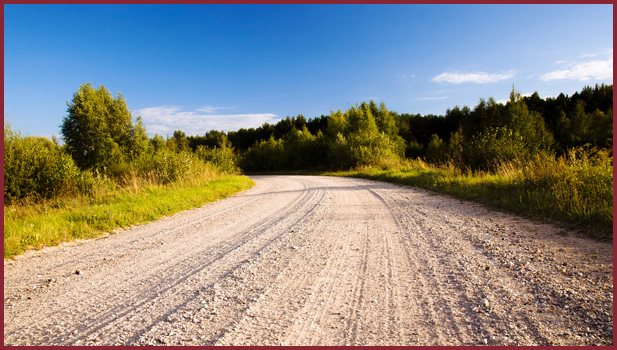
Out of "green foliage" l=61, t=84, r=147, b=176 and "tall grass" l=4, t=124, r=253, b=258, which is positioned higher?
"green foliage" l=61, t=84, r=147, b=176

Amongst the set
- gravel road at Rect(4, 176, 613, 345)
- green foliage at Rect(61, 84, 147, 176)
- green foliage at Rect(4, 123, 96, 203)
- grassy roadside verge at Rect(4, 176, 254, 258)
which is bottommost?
gravel road at Rect(4, 176, 613, 345)

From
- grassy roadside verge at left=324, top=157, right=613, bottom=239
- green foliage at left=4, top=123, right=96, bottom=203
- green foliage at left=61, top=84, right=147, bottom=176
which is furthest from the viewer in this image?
green foliage at left=61, top=84, right=147, bottom=176

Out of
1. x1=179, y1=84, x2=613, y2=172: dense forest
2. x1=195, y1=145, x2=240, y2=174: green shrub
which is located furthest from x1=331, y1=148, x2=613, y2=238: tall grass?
x1=195, y1=145, x2=240, y2=174: green shrub

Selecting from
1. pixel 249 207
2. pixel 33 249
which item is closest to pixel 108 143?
pixel 249 207

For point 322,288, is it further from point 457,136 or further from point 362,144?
point 362,144

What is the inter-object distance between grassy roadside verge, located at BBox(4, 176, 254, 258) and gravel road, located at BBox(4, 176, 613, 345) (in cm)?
49

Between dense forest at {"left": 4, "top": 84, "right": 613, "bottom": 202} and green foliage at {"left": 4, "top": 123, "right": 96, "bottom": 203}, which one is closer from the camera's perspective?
green foliage at {"left": 4, "top": 123, "right": 96, "bottom": 203}

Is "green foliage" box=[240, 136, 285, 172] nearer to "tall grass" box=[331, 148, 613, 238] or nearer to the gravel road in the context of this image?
"tall grass" box=[331, 148, 613, 238]

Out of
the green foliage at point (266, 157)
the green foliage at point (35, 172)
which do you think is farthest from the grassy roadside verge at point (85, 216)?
the green foliage at point (266, 157)

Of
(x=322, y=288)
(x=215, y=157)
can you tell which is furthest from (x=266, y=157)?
(x=322, y=288)

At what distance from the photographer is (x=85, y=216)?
636 cm

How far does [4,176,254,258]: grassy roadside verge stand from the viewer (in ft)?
16.2

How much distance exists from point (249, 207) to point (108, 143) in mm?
15488

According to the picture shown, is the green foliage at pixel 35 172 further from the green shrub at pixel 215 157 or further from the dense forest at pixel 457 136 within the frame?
the dense forest at pixel 457 136
